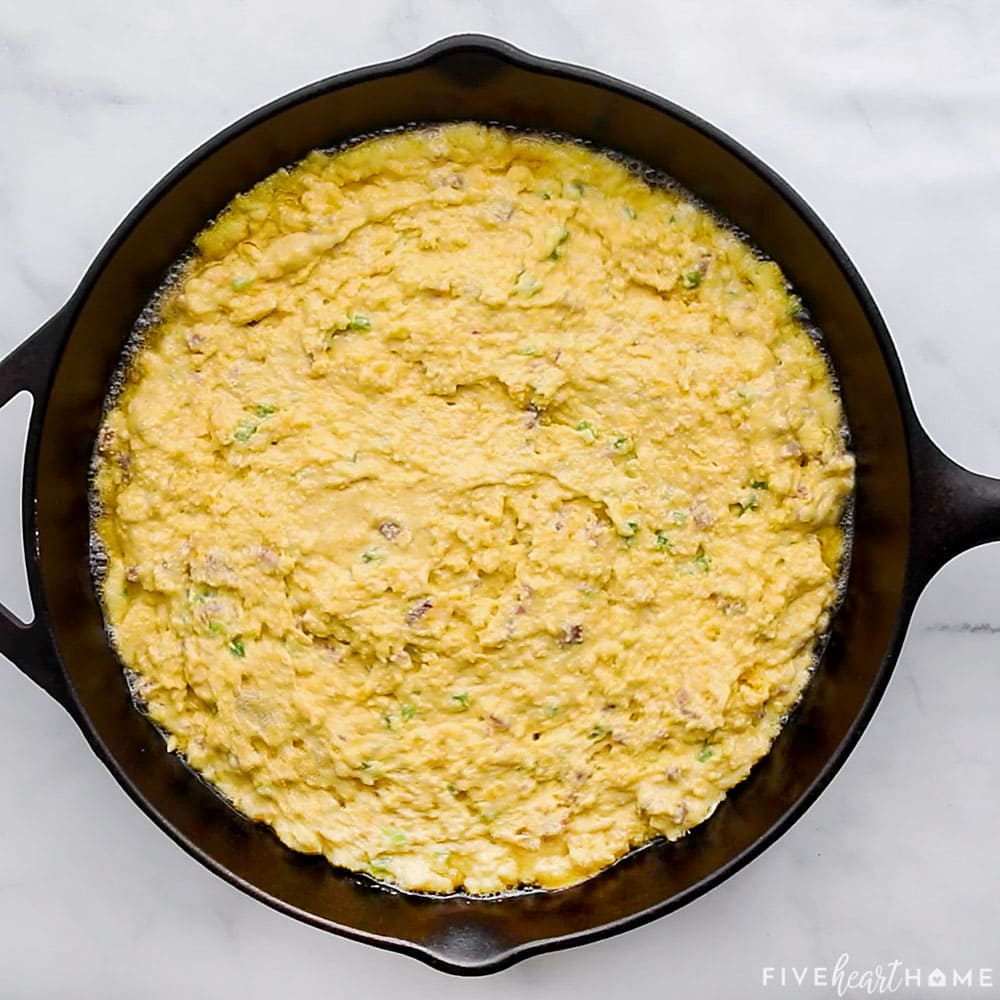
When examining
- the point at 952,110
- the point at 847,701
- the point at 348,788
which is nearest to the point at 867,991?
the point at 847,701

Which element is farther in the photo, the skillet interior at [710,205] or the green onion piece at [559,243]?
the green onion piece at [559,243]

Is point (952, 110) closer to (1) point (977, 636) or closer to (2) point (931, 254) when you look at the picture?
(2) point (931, 254)

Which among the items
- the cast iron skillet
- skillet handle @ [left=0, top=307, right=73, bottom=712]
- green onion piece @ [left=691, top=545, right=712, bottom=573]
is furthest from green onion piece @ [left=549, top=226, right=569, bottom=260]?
skillet handle @ [left=0, top=307, right=73, bottom=712]

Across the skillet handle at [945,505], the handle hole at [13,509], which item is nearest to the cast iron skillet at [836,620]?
the skillet handle at [945,505]

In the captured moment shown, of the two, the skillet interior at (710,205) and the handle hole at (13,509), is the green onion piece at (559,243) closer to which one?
the skillet interior at (710,205)

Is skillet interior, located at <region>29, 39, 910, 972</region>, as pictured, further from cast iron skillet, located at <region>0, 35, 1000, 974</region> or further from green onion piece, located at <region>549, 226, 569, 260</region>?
green onion piece, located at <region>549, 226, 569, 260</region>

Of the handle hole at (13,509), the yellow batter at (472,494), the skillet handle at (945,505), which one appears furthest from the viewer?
the handle hole at (13,509)
